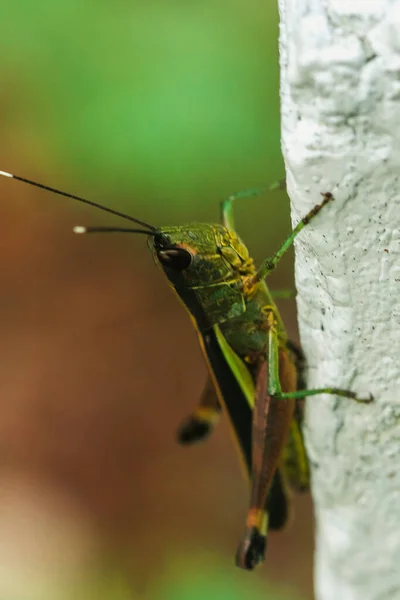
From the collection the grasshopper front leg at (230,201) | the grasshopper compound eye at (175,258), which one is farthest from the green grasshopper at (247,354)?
the grasshopper front leg at (230,201)

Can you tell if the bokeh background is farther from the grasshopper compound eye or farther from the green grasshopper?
the grasshopper compound eye

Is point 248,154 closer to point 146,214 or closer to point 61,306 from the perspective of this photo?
point 146,214

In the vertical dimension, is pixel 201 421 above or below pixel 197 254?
below

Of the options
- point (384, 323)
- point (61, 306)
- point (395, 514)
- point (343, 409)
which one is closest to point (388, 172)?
point (384, 323)

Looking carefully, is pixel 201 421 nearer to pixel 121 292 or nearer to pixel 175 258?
pixel 175 258

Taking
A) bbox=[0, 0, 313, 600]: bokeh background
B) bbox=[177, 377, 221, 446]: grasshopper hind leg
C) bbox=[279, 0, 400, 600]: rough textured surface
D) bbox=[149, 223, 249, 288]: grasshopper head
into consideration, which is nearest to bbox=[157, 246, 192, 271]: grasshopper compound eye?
bbox=[149, 223, 249, 288]: grasshopper head

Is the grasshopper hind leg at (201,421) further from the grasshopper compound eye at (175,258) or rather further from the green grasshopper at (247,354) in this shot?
the grasshopper compound eye at (175,258)

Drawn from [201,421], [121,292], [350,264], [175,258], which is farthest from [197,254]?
[121,292]
